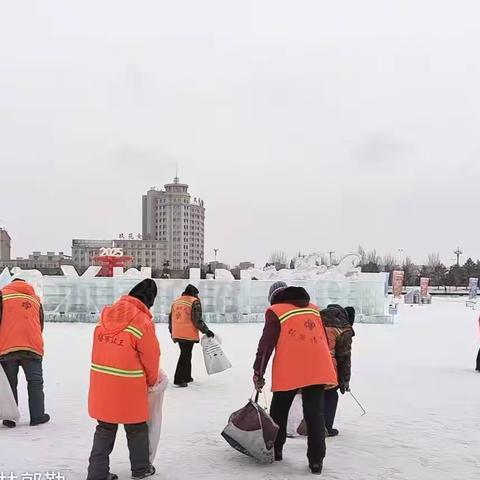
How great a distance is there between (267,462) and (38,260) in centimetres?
12576

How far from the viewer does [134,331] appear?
13.5 feet

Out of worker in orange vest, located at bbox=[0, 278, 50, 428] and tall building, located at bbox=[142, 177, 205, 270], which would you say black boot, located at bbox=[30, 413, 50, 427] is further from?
tall building, located at bbox=[142, 177, 205, 270]

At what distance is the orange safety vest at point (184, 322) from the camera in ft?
26.3

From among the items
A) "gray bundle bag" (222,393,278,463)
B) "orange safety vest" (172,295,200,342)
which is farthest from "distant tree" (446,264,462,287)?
"gray bundle bag" (222,393,278,463)

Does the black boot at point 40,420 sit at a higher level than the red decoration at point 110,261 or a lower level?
lower

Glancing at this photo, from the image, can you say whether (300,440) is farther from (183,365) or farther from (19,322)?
(183,365)

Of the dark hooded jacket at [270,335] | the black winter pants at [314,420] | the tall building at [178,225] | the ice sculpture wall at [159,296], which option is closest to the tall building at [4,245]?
the tall building at [178,225]

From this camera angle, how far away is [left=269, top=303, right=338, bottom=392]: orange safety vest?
14.5 ft

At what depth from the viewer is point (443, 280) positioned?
7250 centimetres

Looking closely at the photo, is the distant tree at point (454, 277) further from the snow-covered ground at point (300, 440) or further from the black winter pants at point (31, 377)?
the black winter pants at point (31, 377)

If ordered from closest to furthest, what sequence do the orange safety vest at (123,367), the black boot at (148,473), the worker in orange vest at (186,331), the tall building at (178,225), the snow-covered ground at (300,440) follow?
1. the orange safety vest at (123,367)
2. the black boot at (148,473)
3. the snow-covered ground at (300,440)
4. the worker in orange vest at (186,331)
5. the tall building at (178,225)

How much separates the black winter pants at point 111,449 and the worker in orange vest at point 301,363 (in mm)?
895

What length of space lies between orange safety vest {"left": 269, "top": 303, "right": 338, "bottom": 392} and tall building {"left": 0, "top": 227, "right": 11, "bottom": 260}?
125 m

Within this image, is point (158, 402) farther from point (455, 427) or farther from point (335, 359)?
point (455, 427)
